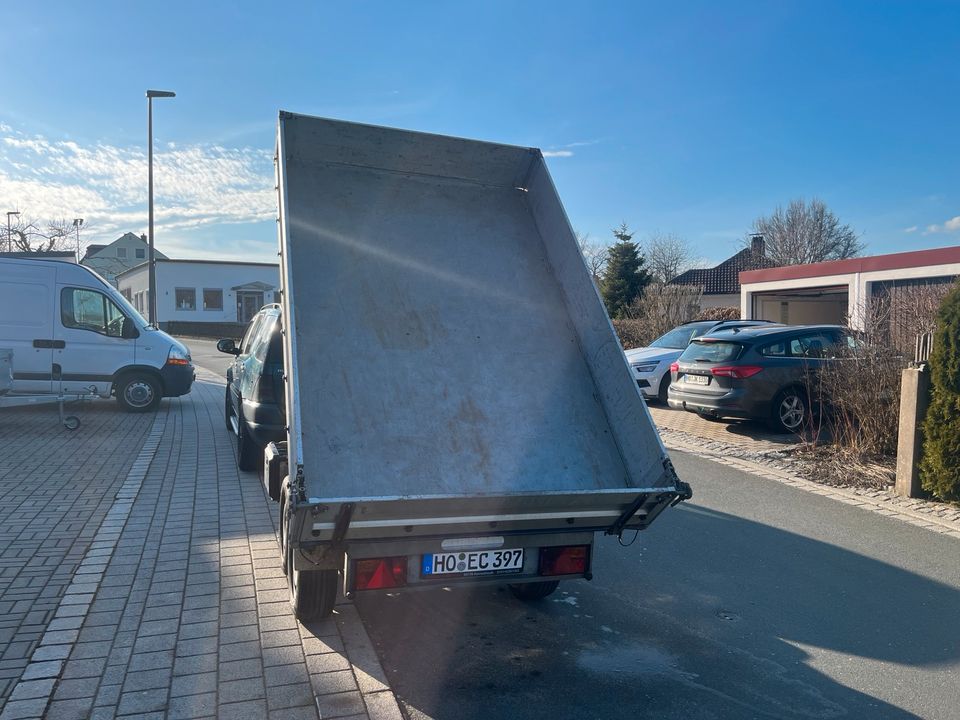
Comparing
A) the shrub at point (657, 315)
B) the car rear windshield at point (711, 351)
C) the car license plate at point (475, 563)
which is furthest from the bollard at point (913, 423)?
the shrub at point (657, 315)

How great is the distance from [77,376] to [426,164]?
1018cm

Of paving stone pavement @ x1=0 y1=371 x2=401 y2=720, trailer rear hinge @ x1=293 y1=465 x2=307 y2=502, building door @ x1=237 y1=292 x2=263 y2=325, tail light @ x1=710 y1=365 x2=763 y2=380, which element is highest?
building door @ x1=237 y1=292 x2=263 y2=325

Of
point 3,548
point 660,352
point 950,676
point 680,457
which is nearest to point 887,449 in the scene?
point 680,457

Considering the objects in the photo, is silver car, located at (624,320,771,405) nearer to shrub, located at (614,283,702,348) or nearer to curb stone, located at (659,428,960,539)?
curb stone, located at (659,428,960,539)

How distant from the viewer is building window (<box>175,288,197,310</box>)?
180ft

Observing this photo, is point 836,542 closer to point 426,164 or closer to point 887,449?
point 887,449

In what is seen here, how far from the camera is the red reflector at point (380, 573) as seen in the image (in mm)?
3988

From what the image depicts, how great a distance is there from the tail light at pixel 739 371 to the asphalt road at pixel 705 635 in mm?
4759

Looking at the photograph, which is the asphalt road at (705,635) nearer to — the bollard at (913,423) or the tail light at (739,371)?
the bollard at (913,423)

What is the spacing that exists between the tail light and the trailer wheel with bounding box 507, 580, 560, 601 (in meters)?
7.19

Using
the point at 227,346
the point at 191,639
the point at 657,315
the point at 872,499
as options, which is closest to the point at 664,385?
the point at 872,499

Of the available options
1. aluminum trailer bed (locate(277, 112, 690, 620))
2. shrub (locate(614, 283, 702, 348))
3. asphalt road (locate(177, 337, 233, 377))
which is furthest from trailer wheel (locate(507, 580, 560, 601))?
asphalt road (locate(177, 337, 233, 377))

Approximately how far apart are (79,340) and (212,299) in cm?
4476

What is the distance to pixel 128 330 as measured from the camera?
13.5 metres
